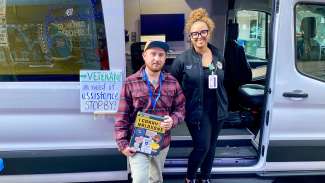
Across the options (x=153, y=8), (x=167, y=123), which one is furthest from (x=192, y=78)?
(x=153, y=8)

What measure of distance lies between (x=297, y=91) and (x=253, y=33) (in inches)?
83.4

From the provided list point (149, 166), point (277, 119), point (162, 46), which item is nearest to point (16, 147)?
point (149, 166)

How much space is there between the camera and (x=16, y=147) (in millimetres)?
3377

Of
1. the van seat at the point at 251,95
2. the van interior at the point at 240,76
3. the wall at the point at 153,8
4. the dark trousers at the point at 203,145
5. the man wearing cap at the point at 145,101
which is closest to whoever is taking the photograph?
the man wearing cap at the point at 145,101

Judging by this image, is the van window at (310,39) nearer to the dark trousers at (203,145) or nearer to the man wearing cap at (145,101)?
the dark trousers at (203,145)

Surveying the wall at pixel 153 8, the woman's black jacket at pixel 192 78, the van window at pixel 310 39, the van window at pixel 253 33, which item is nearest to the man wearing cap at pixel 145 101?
the woman's black jacket at pixel 192 78

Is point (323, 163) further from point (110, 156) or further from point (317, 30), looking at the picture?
point (110, 156)

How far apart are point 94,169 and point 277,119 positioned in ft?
5.29

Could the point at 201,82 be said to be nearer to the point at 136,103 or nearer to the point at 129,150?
the point at 136,103

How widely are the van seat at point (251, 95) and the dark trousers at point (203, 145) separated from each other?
4.34 ft

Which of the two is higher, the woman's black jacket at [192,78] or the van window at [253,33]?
the van window at [253,33]

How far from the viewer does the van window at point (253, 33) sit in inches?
212

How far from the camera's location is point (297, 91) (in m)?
3.57

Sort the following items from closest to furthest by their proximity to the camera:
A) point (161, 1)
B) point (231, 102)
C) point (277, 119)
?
point (277, 119)
point (231, 102)
point (161, 1)
